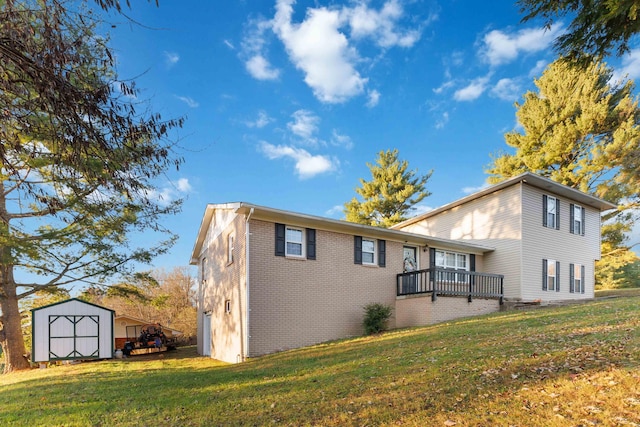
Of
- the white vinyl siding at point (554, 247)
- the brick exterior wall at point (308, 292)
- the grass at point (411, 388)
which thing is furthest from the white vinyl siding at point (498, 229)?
the grass at point (411, 388)

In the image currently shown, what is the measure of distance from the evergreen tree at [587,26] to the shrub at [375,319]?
9526mm

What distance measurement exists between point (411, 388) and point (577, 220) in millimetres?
17678

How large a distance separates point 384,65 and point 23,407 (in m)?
17.7

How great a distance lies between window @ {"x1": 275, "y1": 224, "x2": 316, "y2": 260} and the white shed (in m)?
10.3

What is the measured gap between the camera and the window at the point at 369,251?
13.9 meters

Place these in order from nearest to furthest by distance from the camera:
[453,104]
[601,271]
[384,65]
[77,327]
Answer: [77,327], [384,65], [453,104], [601,271]

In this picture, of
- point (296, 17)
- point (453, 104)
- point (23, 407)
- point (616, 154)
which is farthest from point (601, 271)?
point (23, 407)

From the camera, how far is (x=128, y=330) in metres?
24.3

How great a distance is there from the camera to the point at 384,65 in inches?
722

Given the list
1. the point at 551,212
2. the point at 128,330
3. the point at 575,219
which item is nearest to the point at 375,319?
the point at 551,212

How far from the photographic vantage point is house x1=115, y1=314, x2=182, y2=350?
76.8ft

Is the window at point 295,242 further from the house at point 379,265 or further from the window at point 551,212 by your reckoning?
the window at point 551,212

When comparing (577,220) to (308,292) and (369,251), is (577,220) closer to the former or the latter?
(369,251)

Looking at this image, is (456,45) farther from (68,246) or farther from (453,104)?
(68,246)
